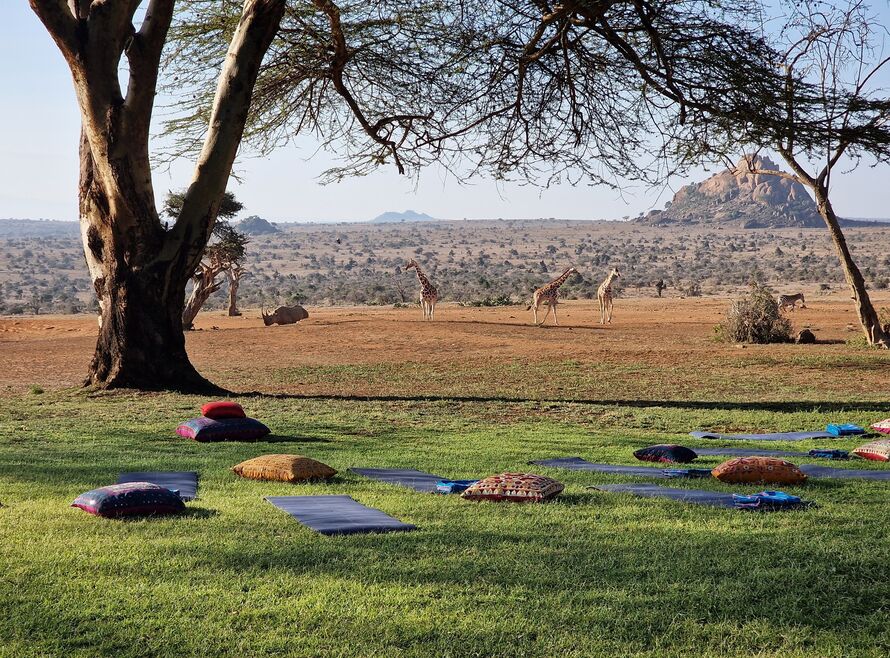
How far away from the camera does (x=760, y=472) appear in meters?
7.35

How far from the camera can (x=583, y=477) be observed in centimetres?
773

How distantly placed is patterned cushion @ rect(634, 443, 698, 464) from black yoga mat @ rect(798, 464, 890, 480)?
952 mm

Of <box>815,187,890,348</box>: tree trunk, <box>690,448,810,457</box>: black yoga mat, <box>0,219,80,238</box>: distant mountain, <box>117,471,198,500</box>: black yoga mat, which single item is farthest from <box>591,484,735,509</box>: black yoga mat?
<box>0,219,80,238</box>: distant mountain

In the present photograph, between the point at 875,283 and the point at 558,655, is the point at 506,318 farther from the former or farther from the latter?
the point at 558,655

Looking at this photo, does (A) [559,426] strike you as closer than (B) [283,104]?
Yes

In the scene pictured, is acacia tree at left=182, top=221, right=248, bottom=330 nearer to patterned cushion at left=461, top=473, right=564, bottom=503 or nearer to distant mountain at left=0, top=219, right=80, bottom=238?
patterned cushion at left=461, top=473, right=564, bottom=503

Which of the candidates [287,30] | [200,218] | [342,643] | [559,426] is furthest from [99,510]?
[287,30]

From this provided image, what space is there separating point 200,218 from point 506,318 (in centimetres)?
1836

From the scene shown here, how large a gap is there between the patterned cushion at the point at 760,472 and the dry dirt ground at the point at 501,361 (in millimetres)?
7742

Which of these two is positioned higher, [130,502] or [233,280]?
[233,280]

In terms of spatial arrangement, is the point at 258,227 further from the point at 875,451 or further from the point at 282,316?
the point at 875,451

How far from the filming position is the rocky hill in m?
106

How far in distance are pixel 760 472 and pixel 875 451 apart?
2.10m

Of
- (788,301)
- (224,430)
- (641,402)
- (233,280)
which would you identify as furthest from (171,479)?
(233,280)
